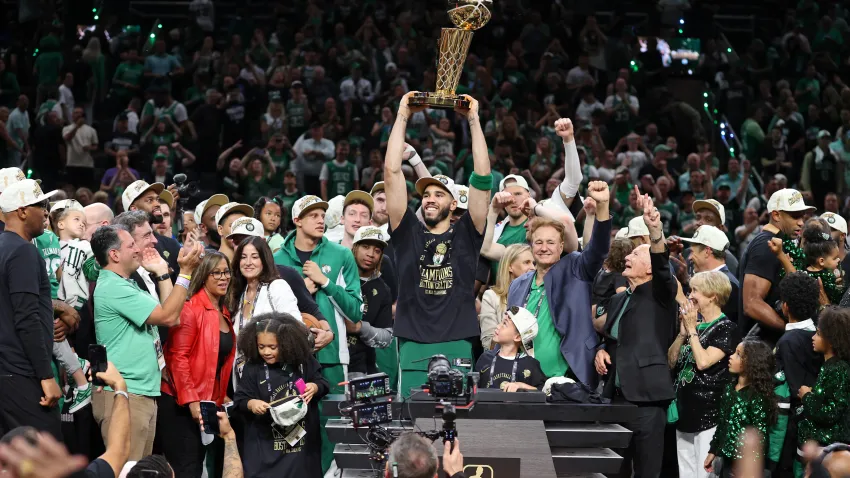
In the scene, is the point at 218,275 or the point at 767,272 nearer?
the point at 218,275

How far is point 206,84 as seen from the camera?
1764 cm

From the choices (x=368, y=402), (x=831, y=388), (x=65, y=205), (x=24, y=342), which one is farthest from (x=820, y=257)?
(x=65, y=205)

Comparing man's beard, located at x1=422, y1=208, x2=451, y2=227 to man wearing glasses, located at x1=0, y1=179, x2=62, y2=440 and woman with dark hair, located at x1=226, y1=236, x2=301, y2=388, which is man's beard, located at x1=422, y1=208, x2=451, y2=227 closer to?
woman with dark hair, located at x1=226, y1=236, x2=301, y2=388

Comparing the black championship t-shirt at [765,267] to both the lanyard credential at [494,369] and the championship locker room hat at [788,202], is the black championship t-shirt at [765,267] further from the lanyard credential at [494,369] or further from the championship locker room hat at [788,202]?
the lanyard credential at [494,369]

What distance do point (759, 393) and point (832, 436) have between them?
1.72 feet

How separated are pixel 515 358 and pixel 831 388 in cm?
205

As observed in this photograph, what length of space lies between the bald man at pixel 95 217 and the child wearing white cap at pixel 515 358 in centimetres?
327

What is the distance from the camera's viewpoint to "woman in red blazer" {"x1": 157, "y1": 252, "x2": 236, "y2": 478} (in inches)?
293

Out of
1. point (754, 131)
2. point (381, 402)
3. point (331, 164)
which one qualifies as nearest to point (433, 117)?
point (331, 164)

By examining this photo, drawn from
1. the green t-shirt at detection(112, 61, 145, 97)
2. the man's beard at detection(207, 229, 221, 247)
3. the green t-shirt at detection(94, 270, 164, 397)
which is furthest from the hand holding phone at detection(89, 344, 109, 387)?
the green t-shirt at detection(112, 61, 145, 97)

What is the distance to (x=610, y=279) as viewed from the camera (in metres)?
8.33

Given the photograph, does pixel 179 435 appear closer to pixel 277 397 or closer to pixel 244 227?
pixel 277 397

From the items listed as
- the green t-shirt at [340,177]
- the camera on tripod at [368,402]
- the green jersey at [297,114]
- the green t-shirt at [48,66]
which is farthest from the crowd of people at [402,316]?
the green t-shirt at [48,66]

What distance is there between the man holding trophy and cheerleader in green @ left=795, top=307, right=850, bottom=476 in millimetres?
2273
